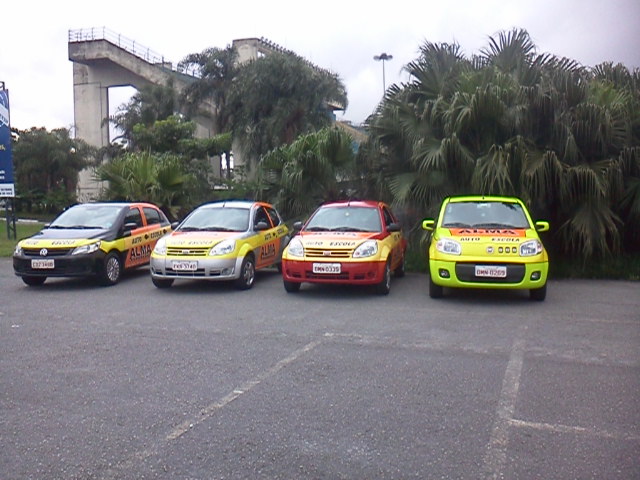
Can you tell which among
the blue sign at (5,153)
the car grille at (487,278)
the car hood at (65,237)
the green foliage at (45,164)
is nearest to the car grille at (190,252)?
the car hood at (65,237)

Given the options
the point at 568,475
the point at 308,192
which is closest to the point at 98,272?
the point at 308,192

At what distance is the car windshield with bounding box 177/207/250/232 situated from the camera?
12.4 meters

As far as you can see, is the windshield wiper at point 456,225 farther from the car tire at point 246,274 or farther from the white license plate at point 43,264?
the white license plate at point 43,264

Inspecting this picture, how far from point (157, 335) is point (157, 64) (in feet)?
123

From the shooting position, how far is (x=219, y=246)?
11.5 m

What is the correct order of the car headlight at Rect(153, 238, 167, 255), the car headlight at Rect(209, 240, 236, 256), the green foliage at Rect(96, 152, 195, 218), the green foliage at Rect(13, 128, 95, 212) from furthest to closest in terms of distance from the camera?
the green foliage at Rect(13, 128, 95, 212) < the green foliage at Rect(96, 152, 195, 218) < the car headlight at Rect(153, 238, 167, 255) < the car headlight at Rect(209, 240, 236, 256)

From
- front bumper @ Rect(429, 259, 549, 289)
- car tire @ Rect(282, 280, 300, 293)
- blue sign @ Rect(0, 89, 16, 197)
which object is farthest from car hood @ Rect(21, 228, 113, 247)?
blue sign @ Rect(0, 89, 16, 197)

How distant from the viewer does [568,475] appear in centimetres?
406

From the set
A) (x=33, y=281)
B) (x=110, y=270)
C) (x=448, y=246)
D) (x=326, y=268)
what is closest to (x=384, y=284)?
(x=326, y=268)

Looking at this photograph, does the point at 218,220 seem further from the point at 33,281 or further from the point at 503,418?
the point at 503,418

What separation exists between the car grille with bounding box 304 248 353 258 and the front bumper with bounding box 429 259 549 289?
144cm

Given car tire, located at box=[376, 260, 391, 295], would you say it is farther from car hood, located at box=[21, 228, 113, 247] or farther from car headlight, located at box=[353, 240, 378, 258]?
car hood, located at box=[21, 228, 113, 247]

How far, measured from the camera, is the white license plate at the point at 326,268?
1065 centimetres

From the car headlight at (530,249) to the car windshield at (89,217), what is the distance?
7.28 m
